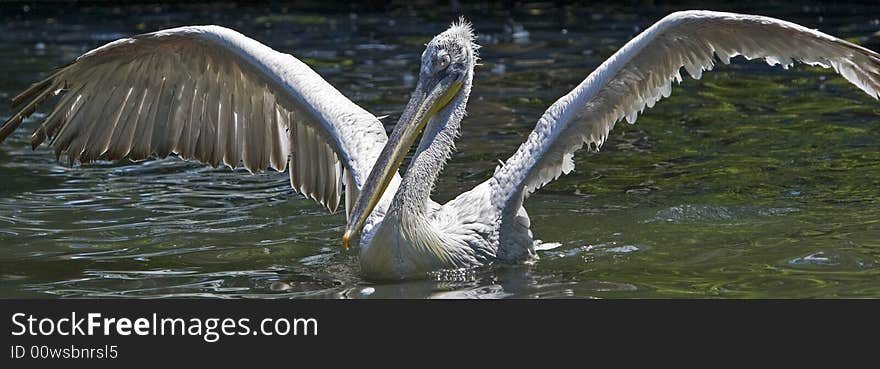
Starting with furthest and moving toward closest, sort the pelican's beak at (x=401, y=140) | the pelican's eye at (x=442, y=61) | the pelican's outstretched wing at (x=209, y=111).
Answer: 1. the pelican's outstretched wing at (x=209, y=111)
2. the pelican's eye at (x=442, y=61)
3. the pelican's beak at (x=401, y=140)

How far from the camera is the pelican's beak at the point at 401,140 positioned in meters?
5.46

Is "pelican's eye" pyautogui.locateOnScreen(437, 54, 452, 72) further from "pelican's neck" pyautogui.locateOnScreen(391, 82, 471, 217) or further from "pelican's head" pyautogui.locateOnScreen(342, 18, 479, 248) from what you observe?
"pelican's neck" pyautogui.locateOnScreen(391, 82, 471, 217)

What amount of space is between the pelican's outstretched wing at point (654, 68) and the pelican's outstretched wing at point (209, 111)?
76 centimetres

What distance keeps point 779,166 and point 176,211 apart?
3.39m

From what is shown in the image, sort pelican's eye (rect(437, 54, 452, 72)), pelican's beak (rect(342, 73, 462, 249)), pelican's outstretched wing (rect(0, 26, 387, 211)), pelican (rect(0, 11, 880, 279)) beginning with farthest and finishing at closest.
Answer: pelican's outstretched wing (rect(0, 26, 387, 211)) < pelican's eye (rect(437, 54, 452, 72)) < pelican (rect(0, 11, 880, 279)) < pelican's beak (rect(342, 73, 462, 249))

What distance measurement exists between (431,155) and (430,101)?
24cm

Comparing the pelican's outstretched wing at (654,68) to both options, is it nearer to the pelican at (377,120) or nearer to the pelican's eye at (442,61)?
the pelican at (377,120)

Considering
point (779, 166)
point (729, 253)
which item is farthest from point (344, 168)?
point (779, 166)

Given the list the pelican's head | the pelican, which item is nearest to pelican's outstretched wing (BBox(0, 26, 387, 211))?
the pelican

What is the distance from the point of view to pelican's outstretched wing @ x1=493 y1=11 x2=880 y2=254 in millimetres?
5531

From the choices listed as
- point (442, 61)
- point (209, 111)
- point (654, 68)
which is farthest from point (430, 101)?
point (209, 111)

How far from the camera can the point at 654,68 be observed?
5.80 metres

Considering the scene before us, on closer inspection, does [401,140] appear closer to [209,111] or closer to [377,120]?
[377,120]

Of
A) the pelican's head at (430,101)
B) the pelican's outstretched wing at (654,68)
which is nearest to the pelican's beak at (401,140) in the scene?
the pelican's head at (430,101)
